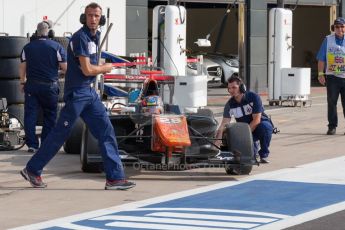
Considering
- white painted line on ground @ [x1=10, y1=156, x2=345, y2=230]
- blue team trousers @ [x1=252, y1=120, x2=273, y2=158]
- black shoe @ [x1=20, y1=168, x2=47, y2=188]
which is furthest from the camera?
blue team trousers @ [x1=252, y1=120, x2=273, y2=158]

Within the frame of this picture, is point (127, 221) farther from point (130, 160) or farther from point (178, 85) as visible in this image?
point (178, 85)

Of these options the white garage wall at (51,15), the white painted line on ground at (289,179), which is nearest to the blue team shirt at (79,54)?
the white painted line on ground at (289,179)

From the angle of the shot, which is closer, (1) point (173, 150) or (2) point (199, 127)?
(1) point (173, 150)

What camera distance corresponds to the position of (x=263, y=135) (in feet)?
40.6

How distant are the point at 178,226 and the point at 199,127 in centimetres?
346

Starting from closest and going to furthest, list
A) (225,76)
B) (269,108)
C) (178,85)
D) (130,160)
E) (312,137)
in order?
1. (130,160)
2. (312,137)
3. (178,85)
4. (269,108)
5. (225,76)

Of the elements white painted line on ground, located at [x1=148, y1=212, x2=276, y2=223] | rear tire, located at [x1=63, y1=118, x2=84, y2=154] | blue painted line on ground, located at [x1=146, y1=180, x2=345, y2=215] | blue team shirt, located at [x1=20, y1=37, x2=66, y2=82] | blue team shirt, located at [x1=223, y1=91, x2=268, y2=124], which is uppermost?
blue team shirt, located at [x1=20, y1=37, x2=66, y2=82]

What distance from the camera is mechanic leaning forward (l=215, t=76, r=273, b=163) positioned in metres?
12.2

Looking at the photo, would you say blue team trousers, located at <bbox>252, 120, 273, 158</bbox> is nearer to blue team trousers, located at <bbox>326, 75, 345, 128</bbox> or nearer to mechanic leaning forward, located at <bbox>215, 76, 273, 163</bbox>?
mechanic leaning forward, located at <bbox>215, 76, 273, 163</bbox>

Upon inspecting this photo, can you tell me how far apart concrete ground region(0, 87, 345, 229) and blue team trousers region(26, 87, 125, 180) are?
30cm

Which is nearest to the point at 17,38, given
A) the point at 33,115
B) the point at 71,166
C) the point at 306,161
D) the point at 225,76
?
the point at 33,115

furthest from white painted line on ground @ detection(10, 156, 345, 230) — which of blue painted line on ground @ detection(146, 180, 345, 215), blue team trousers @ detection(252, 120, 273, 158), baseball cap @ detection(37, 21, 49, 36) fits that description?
baseball cap @ detection(37, 21, 49, 36)

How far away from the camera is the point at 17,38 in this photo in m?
16.2

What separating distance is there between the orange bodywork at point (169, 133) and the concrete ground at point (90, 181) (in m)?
0.39
